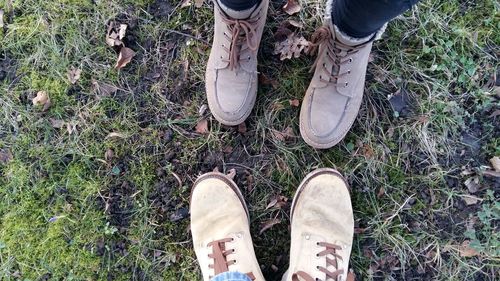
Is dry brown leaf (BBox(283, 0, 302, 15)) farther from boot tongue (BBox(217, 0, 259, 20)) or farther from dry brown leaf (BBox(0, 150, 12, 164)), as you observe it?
dry brown leaf (BBox(0, 150, 12, 164))

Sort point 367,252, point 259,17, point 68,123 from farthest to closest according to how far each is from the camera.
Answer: point 68,123 < point 367,252 < point 259,17

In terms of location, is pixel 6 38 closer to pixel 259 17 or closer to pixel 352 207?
pixel 259 17

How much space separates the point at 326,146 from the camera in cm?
204

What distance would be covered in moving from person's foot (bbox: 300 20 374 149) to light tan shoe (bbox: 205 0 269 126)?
0.86ft

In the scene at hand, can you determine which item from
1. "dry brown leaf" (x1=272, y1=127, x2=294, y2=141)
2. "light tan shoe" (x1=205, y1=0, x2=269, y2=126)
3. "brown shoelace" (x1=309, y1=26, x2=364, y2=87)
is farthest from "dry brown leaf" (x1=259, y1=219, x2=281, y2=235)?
"brown shoelace" (x1=309, y1=26, x2=364, y2=87)

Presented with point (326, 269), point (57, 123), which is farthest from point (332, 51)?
point (57, 123)

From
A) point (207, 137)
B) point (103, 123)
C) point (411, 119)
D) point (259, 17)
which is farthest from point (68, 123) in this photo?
point (411, 119)

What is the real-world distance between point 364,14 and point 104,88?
1.35 m

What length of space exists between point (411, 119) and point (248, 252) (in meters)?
1.00

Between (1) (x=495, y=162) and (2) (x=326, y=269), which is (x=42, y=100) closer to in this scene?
(2) (x=326, y=269)

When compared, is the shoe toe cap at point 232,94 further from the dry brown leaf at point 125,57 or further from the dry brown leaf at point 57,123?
the dry brown leaf at point 57,123

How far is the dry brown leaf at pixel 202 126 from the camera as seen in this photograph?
216 centimetres

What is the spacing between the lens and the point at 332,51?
75.2 inches

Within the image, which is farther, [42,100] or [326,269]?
[42,100]
